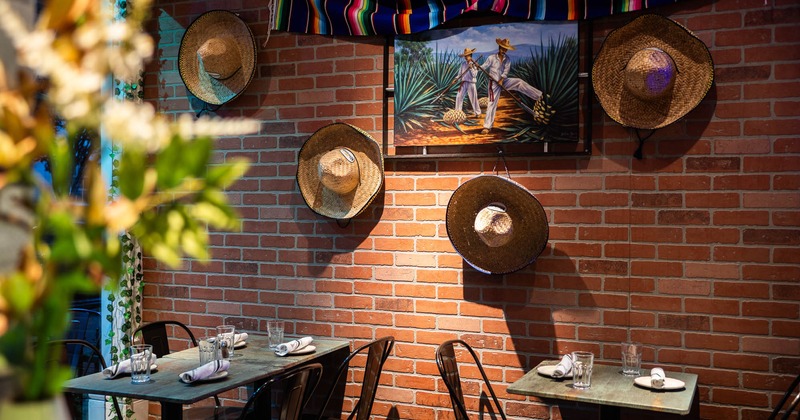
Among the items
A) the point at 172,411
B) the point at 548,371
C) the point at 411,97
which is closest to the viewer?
the point at 172,411

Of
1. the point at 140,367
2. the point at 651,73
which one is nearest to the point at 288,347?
the point at 140,367

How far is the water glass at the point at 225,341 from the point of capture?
3.20 meters

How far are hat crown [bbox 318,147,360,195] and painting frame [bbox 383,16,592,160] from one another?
0.21m

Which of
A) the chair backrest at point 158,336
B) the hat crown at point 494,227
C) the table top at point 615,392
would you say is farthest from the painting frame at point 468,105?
the chair backrest at point 158,336

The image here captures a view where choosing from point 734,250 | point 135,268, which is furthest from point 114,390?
point 734,250

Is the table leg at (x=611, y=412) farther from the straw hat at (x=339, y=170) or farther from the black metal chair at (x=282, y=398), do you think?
the straw hat at (x=339, y=170)

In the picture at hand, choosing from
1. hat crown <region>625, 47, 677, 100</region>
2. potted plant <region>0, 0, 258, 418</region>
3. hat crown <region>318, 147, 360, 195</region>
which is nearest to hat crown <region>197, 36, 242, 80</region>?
hat crown <region>318, 147, 360, 195</region>

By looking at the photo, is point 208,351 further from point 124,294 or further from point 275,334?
point 124,294

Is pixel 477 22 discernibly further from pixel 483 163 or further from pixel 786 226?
pixel 786 226

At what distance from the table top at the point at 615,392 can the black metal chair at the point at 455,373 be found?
1.01ft

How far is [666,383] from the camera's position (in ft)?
9.77

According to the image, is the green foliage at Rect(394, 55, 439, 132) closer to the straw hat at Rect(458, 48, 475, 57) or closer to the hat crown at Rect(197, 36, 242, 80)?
the straw hat at Rect(458, 48, 475, 57)

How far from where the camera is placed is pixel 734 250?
3268 mm

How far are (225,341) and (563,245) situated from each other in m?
1.60
